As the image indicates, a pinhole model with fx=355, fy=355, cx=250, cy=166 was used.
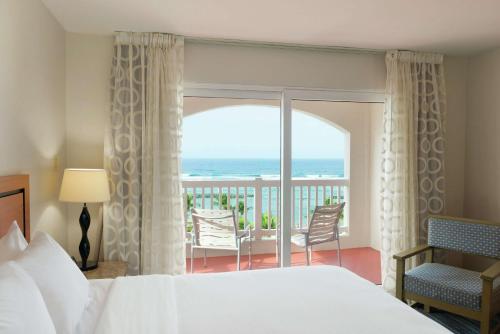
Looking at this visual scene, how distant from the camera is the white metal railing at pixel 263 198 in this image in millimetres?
3395

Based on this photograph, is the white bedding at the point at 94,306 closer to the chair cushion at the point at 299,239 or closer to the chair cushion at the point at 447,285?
the chair cushion at the point at 299,239

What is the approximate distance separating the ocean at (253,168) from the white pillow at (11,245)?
1.67 meters

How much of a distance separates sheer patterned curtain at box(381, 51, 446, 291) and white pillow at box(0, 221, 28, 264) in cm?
301

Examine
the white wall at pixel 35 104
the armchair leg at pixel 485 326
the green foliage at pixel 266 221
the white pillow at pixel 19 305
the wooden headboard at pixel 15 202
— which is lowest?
the armchair leg at pixel 485 326

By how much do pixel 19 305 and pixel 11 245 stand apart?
2.06 feet

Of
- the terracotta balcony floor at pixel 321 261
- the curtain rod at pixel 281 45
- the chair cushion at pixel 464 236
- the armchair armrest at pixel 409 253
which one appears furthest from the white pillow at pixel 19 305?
the chair cushion at pixel 464 236

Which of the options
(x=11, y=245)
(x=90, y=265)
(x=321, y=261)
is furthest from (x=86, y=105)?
(x=321, y=261)

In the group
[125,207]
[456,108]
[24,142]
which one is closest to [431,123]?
[456,108]

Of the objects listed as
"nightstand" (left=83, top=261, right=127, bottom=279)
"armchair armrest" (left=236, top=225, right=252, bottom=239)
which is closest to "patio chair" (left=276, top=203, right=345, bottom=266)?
"armchair armrest" (left=236, top=225, right=252, bottom=239)

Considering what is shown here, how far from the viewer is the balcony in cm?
336

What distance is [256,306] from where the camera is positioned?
171cm

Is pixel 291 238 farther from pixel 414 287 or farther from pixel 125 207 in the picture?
pixel 125 207

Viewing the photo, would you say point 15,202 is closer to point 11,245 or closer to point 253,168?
point 11,245

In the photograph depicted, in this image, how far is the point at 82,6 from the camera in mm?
2465
